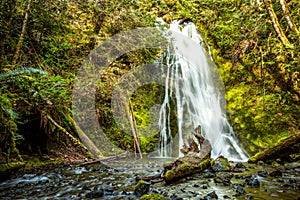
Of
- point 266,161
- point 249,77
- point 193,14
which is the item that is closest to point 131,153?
point 266,161

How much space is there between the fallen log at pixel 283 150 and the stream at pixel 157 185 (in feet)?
1.66

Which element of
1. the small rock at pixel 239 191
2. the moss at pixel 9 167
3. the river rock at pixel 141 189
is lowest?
the small rock at pixel 239 191

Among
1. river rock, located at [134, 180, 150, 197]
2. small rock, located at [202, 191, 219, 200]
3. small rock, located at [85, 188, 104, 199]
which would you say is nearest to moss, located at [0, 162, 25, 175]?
small rock, located at [85, 188, 104, 199]

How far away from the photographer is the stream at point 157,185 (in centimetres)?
314

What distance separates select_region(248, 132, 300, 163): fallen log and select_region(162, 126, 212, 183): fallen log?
1.61 meters

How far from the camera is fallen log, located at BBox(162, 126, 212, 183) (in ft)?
12.8

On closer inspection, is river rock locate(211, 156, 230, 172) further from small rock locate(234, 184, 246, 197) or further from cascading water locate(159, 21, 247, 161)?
cascading water locate(159, 21, 247, 161)

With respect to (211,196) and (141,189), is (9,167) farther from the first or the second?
(211,196)

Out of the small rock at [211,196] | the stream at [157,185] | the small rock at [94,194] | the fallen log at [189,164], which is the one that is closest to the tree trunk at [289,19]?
the stream at [157,185]

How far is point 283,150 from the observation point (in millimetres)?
5238

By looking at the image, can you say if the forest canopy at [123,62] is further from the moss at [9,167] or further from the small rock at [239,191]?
the small rock at [239,191]

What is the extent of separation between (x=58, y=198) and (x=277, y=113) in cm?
677

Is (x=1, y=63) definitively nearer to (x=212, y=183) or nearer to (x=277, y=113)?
(x=212, y=183)

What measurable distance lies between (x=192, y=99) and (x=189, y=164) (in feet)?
15.8
